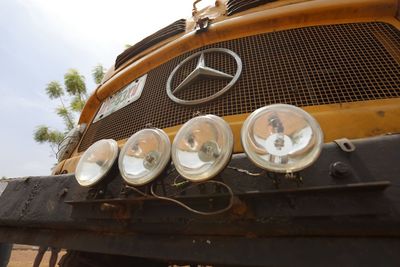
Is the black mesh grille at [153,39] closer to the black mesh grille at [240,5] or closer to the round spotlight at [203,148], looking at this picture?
the black mesh grille at [240,5]

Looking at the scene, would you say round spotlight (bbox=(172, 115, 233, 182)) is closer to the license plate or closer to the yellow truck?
the yellow truck

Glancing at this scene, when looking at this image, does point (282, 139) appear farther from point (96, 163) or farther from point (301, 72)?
point (96, 163)

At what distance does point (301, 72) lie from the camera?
1824 millimetres

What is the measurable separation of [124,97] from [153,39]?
0.86 meters

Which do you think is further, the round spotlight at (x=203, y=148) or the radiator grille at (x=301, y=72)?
the radiator grille at (x=301, y=72)

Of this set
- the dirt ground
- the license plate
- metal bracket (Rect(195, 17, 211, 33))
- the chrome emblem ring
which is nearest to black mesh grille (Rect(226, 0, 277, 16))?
metal bracket (Rect(195, 17, 211, 33))

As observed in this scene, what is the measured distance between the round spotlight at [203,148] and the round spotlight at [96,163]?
49 centimetres

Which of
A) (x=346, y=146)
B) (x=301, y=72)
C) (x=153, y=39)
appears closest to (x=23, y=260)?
(x=153, y=39)

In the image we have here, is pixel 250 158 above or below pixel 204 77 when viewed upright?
above

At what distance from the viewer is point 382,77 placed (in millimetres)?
1661

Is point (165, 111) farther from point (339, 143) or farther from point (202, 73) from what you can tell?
point (339, 143)

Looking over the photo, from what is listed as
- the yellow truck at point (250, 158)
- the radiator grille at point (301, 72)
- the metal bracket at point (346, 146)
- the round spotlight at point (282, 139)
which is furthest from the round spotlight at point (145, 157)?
the metal bracket at point (346, 146)

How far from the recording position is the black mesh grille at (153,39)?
2979mm

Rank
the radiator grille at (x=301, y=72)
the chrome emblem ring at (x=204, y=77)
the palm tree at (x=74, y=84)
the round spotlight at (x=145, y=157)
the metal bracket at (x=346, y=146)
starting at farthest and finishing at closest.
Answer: the palm tree at (x=74, y=84), the chrome emblem ring at (x=204, y=77), the radiator grille at (x=301, y=72), the round spotlight at (x=145, y=157), the metal bracket at (x=346, y=146)
